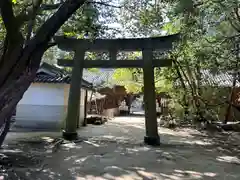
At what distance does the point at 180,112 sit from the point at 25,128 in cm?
778

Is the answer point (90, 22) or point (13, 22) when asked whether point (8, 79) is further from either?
point (90, 22)

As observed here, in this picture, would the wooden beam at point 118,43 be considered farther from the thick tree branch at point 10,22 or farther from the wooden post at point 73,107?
the thick tree branch at point 10,22

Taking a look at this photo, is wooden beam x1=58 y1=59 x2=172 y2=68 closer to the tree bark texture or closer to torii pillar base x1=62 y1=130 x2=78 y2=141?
torii pillar base x1=62 y1=130 x2=78 y2=141

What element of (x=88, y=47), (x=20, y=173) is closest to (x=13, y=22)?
(x=20, y=173)

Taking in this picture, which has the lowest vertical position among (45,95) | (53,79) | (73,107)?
(73,107)

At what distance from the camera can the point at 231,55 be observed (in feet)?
31.1

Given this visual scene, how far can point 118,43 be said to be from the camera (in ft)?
31.4

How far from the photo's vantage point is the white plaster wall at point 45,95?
13.5 meters

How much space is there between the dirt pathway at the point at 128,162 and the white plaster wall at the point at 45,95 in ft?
15.4

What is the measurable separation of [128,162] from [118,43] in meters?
4.58

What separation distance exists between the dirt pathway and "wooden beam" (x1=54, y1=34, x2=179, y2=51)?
127 inches

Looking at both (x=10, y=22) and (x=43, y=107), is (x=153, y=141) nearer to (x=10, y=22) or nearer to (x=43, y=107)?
(x=10, y=22)

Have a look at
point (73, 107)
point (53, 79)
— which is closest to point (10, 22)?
point (73, 107)

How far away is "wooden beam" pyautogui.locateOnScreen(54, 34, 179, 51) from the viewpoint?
928cm
